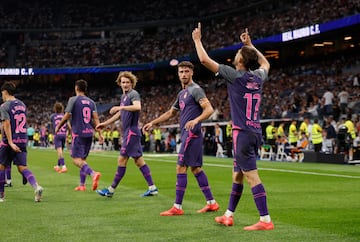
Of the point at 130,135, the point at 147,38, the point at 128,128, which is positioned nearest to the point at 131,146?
the point at 130,135

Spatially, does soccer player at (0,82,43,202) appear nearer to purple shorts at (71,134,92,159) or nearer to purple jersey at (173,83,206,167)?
purple shorts at (71,134,92,159)

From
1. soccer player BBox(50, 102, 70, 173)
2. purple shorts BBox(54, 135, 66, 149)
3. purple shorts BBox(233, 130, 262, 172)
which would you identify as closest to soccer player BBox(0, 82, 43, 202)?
purple shorts BBox(233, 130, 262, 172)

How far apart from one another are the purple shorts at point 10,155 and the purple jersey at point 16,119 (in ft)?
0.35

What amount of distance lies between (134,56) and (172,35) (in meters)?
4.85

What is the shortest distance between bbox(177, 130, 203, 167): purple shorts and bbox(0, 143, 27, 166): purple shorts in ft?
10.8

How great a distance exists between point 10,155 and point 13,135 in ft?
1.31

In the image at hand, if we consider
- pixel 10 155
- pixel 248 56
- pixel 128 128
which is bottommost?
pixel 10 155

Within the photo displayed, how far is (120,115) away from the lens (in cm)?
Result: 1100

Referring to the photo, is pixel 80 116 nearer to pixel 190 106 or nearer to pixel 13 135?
pixel 13 135

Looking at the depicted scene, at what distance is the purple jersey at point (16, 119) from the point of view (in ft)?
33.1

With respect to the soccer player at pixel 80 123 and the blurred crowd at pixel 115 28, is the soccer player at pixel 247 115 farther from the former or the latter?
the blurred crowd at pixel 115 28

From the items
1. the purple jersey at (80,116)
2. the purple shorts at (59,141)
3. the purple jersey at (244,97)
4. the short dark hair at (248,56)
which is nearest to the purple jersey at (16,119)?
the purple jersey at (80,116)

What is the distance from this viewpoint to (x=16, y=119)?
33.7ft

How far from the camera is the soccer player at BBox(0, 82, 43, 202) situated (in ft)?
32.9
